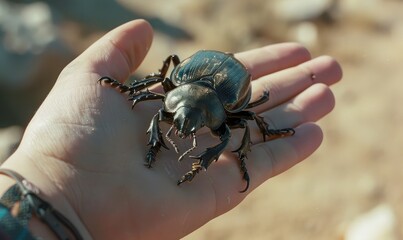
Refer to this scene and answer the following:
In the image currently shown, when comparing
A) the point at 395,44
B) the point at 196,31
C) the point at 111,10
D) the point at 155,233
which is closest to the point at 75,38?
the point at 111,10

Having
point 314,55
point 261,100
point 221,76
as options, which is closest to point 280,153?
point 261,100

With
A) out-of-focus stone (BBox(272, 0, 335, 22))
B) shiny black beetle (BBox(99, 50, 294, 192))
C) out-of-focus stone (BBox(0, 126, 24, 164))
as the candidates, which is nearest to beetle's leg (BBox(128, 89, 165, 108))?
shiny black beetle (BBox(99, 50, 294, 192))

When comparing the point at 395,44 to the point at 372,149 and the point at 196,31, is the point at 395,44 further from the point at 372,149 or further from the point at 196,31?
the point at 196,31

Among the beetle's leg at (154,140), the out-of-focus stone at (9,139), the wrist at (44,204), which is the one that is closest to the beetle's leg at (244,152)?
the beetle's leg at (154,140)

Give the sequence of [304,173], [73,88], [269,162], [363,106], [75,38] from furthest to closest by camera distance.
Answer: [75,38] → [363,106] → [304,173] → [269,162] → [73,88]

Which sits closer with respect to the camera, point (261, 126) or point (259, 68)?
point (261, 126)

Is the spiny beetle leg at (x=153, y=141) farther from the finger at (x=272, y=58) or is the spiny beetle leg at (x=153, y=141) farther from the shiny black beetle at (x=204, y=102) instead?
the finger at (x=272, y=58)

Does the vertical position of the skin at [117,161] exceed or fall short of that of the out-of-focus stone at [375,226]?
it exceeds it
